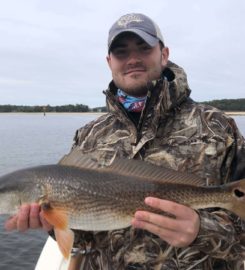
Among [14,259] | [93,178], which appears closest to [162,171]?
[93,178]

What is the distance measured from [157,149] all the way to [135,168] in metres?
0.32

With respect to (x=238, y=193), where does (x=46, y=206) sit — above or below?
below

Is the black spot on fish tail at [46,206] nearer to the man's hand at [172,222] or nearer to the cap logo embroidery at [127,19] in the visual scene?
the man's hand at [172,222]

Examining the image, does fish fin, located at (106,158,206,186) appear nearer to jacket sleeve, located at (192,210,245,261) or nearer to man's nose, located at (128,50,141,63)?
jacket sleeve, located at (192,210,245,261)

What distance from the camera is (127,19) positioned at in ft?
12.5

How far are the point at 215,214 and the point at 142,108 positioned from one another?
106 centimetres

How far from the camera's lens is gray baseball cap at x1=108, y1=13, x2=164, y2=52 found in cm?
364

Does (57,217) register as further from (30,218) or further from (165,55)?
(165,55)

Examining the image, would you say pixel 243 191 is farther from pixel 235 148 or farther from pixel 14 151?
pixel 14 151

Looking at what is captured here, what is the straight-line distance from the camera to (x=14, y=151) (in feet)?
90.4

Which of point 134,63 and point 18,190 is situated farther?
point 134,63

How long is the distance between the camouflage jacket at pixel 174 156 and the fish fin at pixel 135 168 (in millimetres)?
60

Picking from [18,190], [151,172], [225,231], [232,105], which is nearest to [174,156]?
[151,172]

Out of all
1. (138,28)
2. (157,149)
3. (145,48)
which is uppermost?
(138,28)
